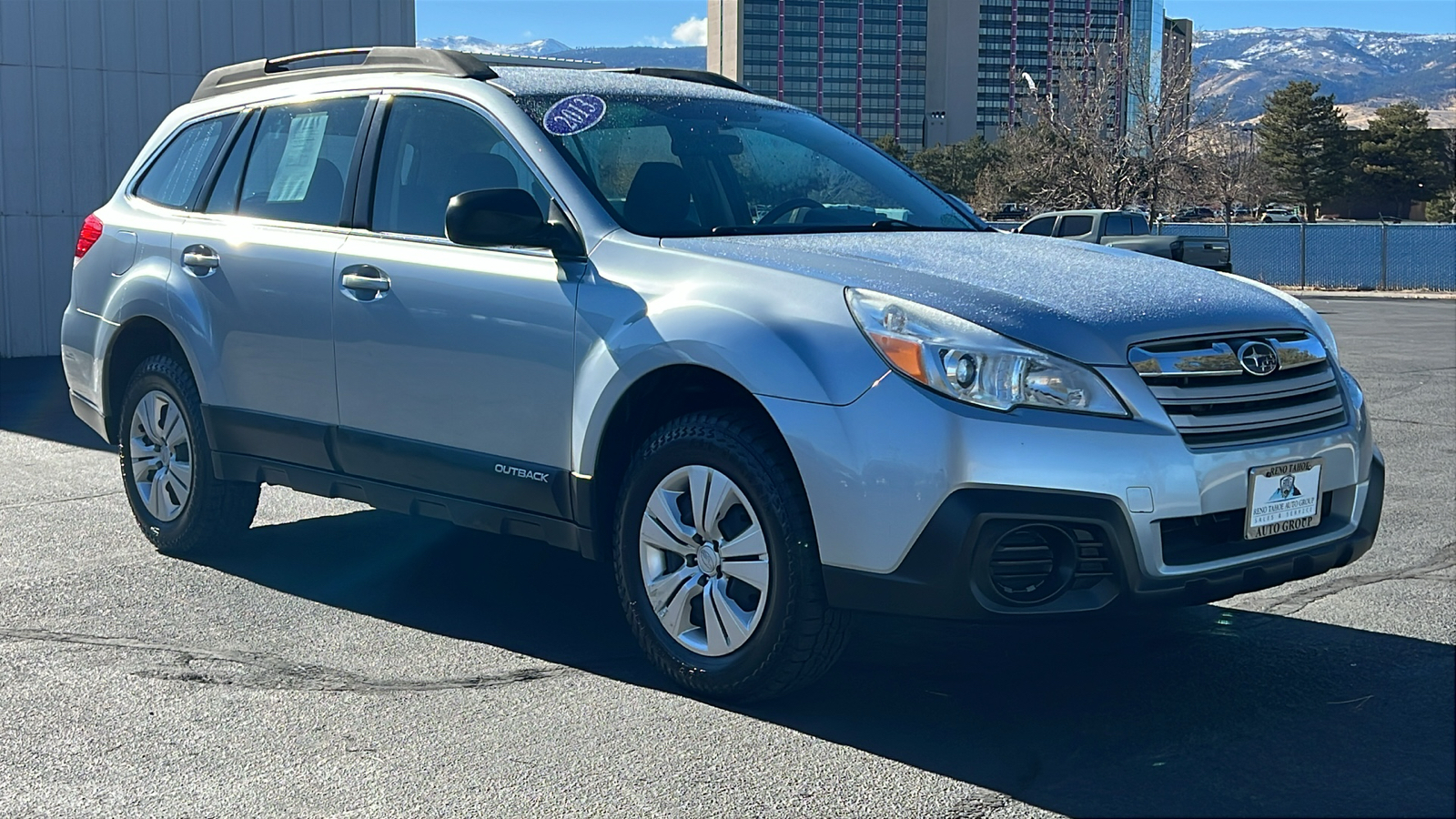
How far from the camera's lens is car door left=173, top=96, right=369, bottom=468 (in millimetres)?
5336

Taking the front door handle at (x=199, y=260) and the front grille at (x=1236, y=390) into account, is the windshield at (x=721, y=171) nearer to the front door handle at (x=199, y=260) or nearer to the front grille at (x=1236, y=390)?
the front grille at (x=1236, y=390)

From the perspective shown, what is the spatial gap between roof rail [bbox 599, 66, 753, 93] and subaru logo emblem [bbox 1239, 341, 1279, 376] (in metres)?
2.54

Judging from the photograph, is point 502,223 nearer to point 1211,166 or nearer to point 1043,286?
point 1043,286

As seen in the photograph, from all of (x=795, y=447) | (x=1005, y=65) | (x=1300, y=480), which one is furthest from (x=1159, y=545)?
(x=1005, y=65)

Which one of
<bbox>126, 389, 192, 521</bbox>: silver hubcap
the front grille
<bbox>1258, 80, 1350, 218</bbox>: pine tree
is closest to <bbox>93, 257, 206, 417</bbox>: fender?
<bbox>126, 389, 192, 521</bbox>: silver hubcap

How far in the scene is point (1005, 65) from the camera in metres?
182

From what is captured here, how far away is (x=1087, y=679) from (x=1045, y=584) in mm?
722

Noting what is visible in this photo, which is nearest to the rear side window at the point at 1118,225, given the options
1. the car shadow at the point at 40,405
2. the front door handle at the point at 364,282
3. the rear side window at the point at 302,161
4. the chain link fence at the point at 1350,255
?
the chain link fence at the point at 1350,255

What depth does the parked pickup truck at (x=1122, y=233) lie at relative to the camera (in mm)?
24156

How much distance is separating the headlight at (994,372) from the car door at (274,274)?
2.35 m

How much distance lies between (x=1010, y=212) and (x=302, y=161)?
82770 mm

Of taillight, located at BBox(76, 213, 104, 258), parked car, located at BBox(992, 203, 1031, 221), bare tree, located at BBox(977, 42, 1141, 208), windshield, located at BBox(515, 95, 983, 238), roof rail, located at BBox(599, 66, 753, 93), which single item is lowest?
taillight, located at BBox(76, 213, 104, 258)

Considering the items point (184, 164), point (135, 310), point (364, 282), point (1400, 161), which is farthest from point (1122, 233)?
point (1400, 161)

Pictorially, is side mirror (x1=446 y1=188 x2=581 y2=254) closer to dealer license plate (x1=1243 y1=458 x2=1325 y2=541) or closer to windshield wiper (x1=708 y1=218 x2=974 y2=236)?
windshield wiper (x1=708 y1=218 x2=974 y2=236)
